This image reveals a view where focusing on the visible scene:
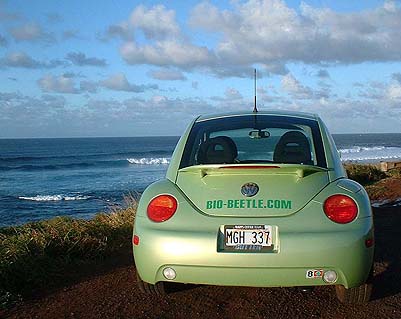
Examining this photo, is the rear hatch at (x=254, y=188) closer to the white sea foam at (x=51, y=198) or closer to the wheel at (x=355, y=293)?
the wheel at (x=355, y=293)

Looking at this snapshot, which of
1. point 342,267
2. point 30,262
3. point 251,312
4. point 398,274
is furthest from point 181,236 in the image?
point 398,274

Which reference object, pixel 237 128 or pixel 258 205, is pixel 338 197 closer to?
pixel 258 205

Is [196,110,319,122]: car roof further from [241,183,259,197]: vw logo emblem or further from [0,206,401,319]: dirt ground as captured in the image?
[0,206,401,319]: dirt ground

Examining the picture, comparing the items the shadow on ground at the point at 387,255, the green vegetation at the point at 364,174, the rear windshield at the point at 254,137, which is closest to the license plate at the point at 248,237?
the rear windshield at the point at 254,137

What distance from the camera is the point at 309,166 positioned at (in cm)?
360

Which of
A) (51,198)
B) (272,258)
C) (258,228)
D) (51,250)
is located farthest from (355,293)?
(51,198)

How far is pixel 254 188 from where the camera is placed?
11.5 feet

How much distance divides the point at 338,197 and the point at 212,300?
139 cm

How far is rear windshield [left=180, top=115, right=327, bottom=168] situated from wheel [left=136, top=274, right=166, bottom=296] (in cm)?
101

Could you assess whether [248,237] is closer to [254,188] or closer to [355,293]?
[254,188]

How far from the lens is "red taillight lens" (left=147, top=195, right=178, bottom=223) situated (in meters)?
3.53

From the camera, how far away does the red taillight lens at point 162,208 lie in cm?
353

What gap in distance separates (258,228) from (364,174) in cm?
1468

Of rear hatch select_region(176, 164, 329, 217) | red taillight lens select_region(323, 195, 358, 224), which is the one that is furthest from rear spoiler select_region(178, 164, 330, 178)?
red taillight lens select_region(323, 195, 358, 224)
